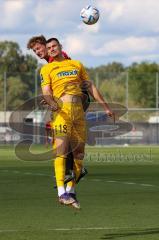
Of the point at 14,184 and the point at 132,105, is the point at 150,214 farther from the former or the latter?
the point at 132,105

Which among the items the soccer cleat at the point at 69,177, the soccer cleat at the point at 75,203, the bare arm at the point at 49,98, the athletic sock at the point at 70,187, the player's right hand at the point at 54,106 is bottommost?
the soccer cleat at the point at 75,203

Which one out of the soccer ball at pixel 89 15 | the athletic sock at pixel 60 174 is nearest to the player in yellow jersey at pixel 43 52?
the athletic sock at pixel 60 174

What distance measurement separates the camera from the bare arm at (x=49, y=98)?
40.2ft

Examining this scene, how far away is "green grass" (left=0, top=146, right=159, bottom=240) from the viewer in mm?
11617

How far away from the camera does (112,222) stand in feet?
42.1

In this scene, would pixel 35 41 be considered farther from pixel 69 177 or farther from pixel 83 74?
pixel 69 177

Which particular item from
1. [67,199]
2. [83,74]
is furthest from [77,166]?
[83,74]

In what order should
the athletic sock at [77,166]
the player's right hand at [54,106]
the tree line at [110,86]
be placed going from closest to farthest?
the player's right hand at [54,106] → the athletic sock at [77,166] → the tree line at [110,86]

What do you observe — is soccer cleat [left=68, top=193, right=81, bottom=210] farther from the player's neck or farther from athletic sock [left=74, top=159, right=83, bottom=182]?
the player's neck

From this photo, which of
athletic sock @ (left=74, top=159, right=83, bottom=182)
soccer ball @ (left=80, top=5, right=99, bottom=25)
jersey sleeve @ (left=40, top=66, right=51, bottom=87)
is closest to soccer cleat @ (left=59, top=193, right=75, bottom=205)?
athletic sock @ (left=74, top=159, right=83, bottom=182)

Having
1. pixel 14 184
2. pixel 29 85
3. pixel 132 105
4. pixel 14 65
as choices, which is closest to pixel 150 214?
pixel 14 184

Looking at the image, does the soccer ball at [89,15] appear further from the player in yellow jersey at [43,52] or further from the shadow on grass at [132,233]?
the shadow on grass at [132,233]

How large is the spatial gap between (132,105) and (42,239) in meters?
70.7

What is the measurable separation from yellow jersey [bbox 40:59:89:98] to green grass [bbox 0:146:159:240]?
1913 millimetres
